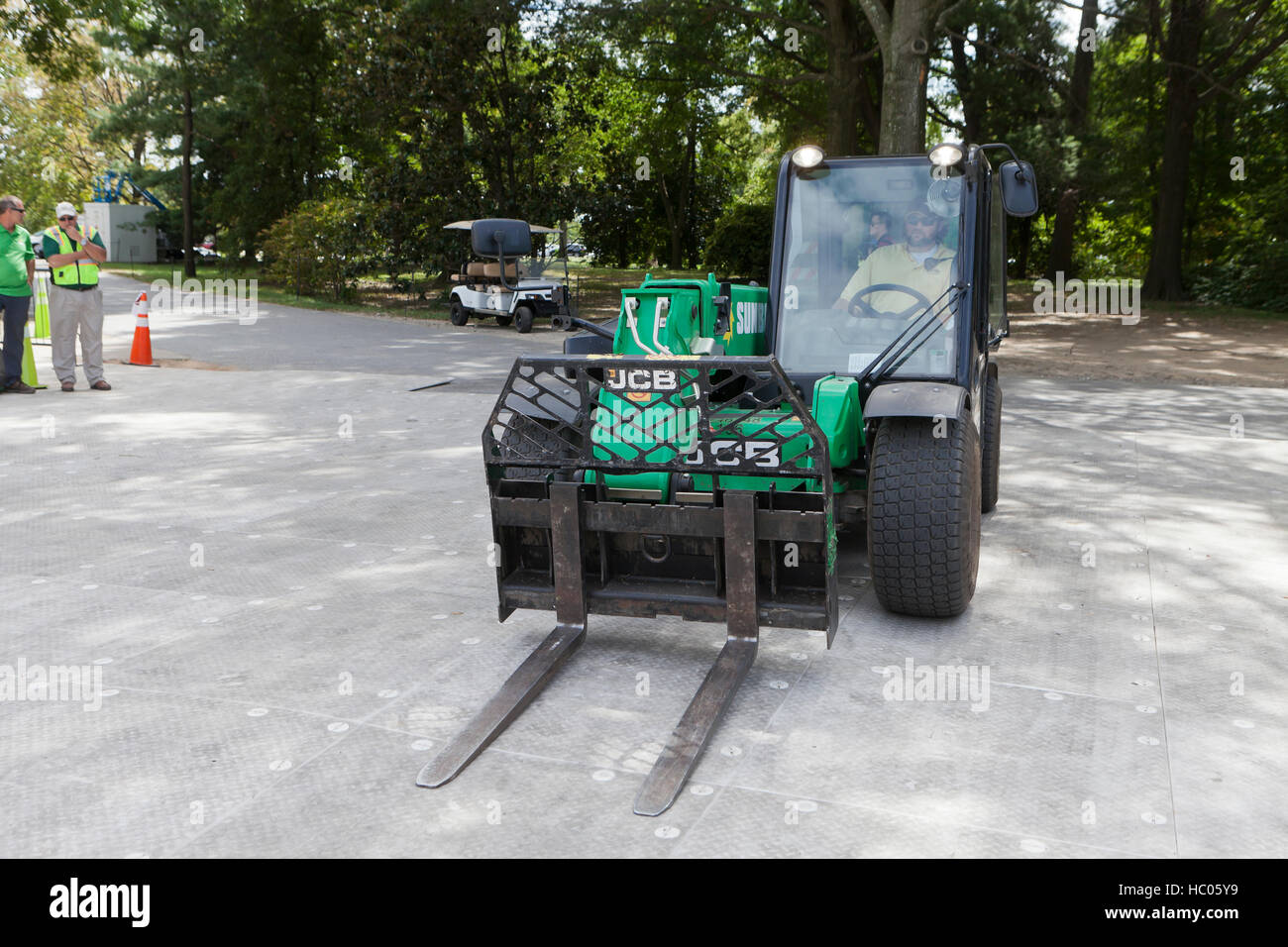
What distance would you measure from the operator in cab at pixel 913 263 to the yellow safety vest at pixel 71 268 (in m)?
9.13

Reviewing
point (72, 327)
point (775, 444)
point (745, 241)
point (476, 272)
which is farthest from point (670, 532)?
point (745, 241)

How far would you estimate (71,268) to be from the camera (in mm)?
11656

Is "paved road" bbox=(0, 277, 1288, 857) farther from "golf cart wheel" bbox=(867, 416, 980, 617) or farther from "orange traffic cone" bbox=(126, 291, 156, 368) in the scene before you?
"orange traffic cone" bbox=(126, 291, 156, 368)

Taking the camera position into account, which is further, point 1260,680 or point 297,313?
point 297,313

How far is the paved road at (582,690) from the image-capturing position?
3283 mm

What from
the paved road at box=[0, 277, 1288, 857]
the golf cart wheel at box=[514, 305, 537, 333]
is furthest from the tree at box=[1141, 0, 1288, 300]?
the paved road at box=[0, 277, 1288, 857]

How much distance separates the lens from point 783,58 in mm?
26922

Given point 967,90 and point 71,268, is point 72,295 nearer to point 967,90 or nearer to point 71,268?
point 71,268

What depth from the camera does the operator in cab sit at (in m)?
5.65

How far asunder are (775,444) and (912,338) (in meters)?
1.56

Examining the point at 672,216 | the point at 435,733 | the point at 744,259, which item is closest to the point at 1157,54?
the point at 744,259

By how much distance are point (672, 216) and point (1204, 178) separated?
19300 millimetres

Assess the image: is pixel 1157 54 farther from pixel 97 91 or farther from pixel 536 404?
pixel 97 91

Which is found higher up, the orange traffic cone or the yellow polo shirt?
the yellow polo shirt
